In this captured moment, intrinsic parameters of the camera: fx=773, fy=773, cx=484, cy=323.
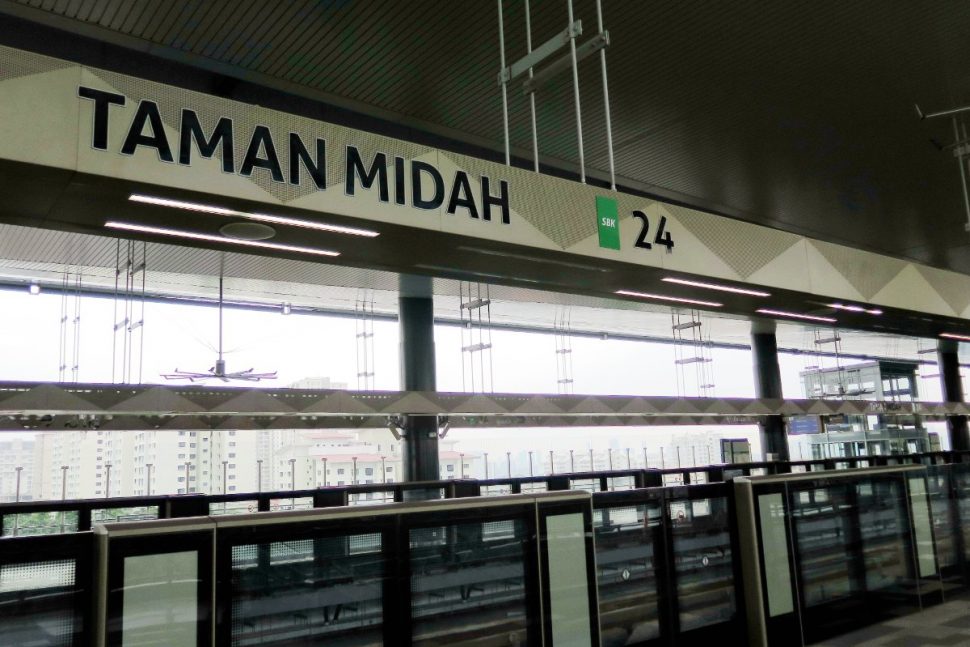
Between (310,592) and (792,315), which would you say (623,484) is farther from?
(310,592)

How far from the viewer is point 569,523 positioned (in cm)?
479

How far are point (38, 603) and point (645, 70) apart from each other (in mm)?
6691

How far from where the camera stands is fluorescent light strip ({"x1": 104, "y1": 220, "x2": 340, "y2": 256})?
3975 mm

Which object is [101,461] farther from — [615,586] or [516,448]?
[615,586]

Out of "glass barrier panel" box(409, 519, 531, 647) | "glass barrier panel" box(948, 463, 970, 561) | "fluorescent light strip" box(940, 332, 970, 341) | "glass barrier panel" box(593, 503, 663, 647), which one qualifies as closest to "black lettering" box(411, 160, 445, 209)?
"glass barrier panel" box(409, 519, 531, 647)

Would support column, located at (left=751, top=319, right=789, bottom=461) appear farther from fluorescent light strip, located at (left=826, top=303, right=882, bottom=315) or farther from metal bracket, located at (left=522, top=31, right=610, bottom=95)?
metal bracket, located at (left=522, top=31, right=610, bottom=95)

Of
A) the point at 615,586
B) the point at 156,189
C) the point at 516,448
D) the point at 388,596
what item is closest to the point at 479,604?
the point at 388,596

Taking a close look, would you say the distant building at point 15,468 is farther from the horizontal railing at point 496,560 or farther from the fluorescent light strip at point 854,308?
the fluorescent light strip at point 854,308

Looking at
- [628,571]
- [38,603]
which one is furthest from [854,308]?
[38,603]

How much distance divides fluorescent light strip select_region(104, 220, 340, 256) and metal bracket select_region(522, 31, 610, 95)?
1.54 m

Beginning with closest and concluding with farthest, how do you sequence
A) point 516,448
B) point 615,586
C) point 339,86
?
point 615,586, point 339,86, point 516,448

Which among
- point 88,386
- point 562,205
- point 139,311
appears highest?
point 139,311

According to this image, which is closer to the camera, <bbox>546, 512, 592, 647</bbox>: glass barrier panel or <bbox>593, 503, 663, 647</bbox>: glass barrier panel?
<bbox>546, 512, 592, 647</bbox>: glass barrier panel

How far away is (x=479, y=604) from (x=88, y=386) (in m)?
5.98
